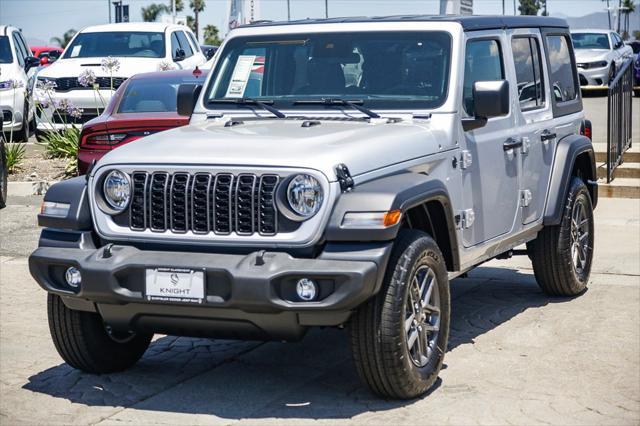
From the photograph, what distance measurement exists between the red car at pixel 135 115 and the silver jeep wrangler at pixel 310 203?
4.50m

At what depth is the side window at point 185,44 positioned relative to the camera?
65.8 ft

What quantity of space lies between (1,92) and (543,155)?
1291cm

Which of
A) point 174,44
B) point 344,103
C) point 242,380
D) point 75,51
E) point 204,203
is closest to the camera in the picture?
point 204,203

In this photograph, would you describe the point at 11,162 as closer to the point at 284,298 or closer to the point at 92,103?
the point at 92,103

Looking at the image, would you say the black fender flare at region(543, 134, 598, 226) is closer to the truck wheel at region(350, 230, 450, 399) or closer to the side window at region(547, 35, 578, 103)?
the side window at region(547, 35, 578, 103)

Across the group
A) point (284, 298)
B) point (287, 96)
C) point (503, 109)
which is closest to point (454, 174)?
point (503, 109)

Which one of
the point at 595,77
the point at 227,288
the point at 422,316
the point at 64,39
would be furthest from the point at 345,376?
the point at 64,39

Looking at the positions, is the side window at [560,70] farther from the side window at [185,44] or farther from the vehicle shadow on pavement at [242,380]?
the side window at [185,44]

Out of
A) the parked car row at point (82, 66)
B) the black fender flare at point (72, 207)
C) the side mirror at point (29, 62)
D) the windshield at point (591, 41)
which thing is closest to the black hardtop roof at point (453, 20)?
the black fender flare at point (72, 207)

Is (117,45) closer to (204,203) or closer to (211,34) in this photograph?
(204,203)

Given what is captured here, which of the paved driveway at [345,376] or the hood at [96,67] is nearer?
the paved driveway at [345,376]

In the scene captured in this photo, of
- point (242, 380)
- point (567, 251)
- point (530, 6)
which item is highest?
point (530, 6)

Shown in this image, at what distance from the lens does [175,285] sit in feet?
19.0

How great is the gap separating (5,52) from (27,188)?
6668mm
